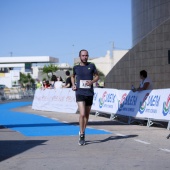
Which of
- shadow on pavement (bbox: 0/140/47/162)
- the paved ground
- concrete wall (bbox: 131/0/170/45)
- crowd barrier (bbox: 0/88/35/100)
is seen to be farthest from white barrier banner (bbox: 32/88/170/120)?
crowd barrier (bbox: 0/88/35/100)

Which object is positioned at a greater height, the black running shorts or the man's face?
the man's face

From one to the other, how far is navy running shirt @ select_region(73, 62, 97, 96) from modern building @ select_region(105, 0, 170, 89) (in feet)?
55.3

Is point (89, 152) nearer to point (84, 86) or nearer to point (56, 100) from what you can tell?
point (84, 86)

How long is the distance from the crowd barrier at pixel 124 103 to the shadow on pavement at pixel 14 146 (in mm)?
4407

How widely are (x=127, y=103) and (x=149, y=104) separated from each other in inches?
67.7

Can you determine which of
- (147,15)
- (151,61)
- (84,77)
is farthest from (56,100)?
(147,15)

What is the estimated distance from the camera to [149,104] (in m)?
14.6

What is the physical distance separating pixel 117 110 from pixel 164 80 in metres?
10.7

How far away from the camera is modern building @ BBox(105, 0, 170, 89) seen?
1064 inches

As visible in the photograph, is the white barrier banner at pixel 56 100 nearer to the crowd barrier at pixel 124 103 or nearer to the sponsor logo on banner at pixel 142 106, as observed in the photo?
the crowd barrier at pixel 124 103

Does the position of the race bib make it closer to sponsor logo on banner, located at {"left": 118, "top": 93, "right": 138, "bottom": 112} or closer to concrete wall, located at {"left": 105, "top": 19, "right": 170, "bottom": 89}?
sponsor logo on banner, located at {"left": 118, "top": 93, "right": 138, "bottom": 112}

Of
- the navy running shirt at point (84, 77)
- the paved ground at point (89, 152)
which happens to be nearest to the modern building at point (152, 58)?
the paved ground at point (89, 152)

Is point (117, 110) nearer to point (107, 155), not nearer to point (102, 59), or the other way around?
point (107, 155)

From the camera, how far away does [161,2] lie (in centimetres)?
3322
